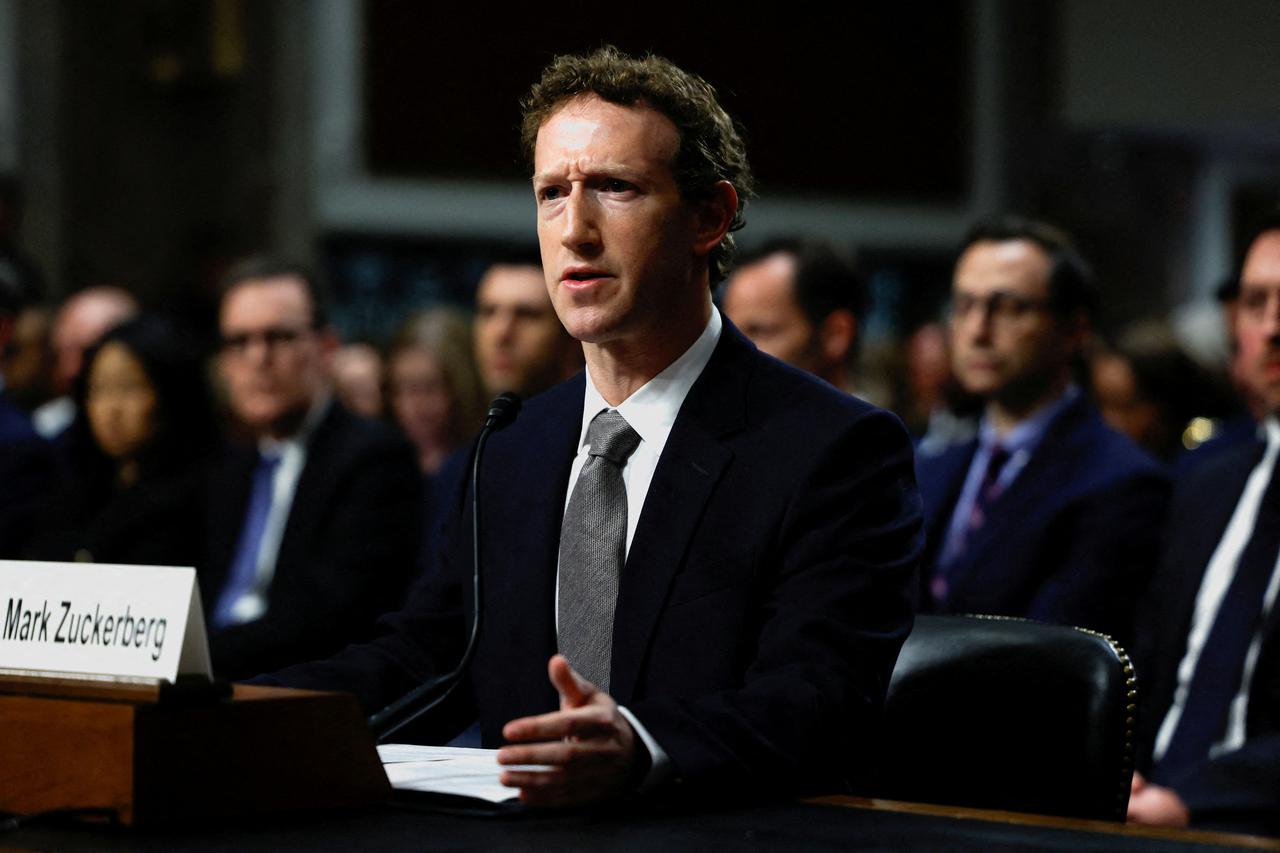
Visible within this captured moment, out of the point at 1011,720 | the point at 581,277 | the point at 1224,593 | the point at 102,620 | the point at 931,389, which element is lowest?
the point at 931,389

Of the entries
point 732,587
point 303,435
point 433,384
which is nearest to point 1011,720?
point 732,587

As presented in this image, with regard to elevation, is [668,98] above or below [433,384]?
above

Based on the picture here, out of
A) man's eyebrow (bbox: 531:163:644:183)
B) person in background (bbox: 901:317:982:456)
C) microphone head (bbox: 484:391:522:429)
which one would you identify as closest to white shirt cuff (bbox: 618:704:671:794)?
microphone head (bbox: 484:391:522:429)

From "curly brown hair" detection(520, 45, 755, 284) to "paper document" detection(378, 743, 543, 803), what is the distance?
2.21 ft

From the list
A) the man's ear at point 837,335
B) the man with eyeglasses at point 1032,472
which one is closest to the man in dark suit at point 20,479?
the man's ear at point 837,335

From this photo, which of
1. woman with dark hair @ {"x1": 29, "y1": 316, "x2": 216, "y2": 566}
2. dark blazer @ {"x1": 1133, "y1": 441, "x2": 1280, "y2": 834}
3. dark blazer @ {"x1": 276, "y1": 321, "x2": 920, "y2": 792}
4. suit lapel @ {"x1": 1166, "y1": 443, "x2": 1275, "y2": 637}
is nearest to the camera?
dark blazer @ {"x1": 276, "y1": 321, "x2": 920, "y2": 792}

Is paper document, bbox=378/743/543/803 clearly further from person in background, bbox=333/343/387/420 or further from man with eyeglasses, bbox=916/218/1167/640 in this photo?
person in background, bbox=333/343/387/420

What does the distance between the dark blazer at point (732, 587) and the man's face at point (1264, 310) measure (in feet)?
5.07

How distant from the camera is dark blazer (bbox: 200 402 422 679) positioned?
12.9ft

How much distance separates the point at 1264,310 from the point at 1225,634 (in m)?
0.64

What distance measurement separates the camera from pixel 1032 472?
3.56m

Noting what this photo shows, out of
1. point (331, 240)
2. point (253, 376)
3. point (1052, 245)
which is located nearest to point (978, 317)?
point (1052, 245)

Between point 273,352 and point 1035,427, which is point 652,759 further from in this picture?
point 273,352

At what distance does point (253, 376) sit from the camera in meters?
4.45
